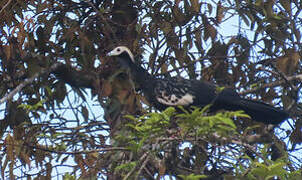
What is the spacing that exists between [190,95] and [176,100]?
15 centimetres

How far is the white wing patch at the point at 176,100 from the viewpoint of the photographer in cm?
582

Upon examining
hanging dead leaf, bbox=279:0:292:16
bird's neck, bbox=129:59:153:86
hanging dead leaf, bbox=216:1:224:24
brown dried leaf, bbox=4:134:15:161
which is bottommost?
brown dried leaf, bbox=4:134:15:161

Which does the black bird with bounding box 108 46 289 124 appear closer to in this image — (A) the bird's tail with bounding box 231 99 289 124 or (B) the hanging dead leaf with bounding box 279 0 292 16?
(A) the bird's tail with bounding box 231 99 289 124

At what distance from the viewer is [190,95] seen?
229 inches

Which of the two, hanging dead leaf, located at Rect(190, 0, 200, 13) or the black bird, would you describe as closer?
the black bird

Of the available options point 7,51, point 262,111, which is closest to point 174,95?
point 262,111

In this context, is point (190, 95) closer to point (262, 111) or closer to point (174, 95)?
point (174, 95)

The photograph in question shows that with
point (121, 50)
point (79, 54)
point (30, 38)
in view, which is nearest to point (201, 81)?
point (121, 50)

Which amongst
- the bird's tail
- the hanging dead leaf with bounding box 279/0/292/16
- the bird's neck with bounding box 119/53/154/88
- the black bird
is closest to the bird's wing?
the black bird

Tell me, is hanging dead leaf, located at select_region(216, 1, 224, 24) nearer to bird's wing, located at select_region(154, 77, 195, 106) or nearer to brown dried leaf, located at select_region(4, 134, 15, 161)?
bird's wing, located at select_region(154, 77, 195, 106)

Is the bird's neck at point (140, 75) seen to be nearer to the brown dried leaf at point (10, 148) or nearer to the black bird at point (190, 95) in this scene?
the black bird at point (190, 95)

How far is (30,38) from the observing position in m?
5.91

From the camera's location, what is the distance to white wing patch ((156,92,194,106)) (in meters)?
5.82

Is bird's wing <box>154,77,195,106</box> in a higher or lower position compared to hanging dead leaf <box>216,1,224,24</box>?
lower
